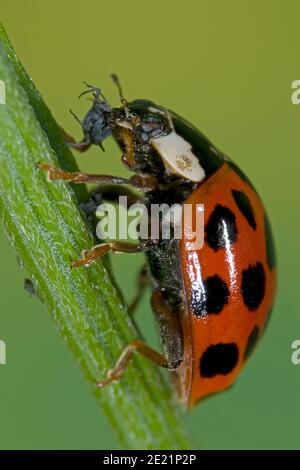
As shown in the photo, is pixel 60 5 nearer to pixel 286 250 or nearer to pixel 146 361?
pixel 286 250

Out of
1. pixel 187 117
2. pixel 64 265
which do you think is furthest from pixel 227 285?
pixel 187 117

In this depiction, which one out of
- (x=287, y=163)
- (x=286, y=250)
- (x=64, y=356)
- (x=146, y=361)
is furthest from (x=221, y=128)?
(x=146, y=361)

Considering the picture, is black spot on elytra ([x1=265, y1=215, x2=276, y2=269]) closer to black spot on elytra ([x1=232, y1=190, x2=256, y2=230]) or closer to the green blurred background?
black spot on elytra ([x1=232, y1=190, x2=256, y2=230])

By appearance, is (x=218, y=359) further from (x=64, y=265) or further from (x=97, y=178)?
(x=64, y=265)

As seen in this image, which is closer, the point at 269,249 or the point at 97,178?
the point at 97,178

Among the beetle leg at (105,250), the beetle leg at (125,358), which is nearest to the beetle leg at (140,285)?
the beetle leg at (105,250)

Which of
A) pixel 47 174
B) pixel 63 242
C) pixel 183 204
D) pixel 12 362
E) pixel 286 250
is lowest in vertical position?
pixel 286 250

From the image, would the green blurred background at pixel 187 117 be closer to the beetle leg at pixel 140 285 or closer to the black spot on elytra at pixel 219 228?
the beetle leg at pixel 140 285
